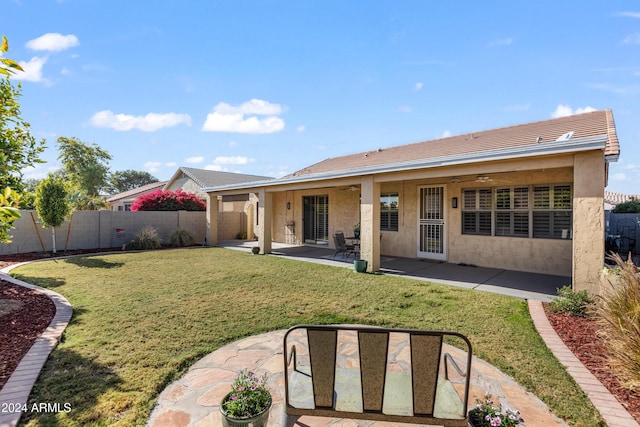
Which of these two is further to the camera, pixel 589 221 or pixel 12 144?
pixel 589 221

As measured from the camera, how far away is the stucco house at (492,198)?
6.05 m

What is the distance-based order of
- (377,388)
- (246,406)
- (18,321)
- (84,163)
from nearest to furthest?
1. (377,388)
2. (246,406)
3. (18,321)
4. (84,163)

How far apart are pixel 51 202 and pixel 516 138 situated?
18.6m

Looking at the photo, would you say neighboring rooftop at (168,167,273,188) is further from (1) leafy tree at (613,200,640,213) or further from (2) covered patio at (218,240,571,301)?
(1) leafy tree at (613,200,640,213)

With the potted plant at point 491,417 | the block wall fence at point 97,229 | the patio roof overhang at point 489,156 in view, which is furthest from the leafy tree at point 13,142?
the block wall fence at point 97,229

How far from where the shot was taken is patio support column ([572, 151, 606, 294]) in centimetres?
A: 584

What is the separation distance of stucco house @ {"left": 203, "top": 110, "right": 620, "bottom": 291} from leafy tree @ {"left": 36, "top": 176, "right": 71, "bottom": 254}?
A: 25.4 feet

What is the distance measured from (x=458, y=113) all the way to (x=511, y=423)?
39.9 feet

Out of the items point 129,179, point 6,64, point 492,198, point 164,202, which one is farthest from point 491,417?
point 129,179

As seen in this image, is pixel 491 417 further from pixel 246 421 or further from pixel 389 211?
pixel 389 211

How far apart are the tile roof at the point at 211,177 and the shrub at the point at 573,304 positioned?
78.0 ft

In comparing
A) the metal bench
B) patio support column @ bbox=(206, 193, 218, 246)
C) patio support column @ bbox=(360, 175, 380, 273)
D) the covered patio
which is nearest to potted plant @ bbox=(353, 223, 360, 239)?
the covered patio

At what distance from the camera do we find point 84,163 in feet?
102

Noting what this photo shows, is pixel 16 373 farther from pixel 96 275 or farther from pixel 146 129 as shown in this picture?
pixel 146 129
